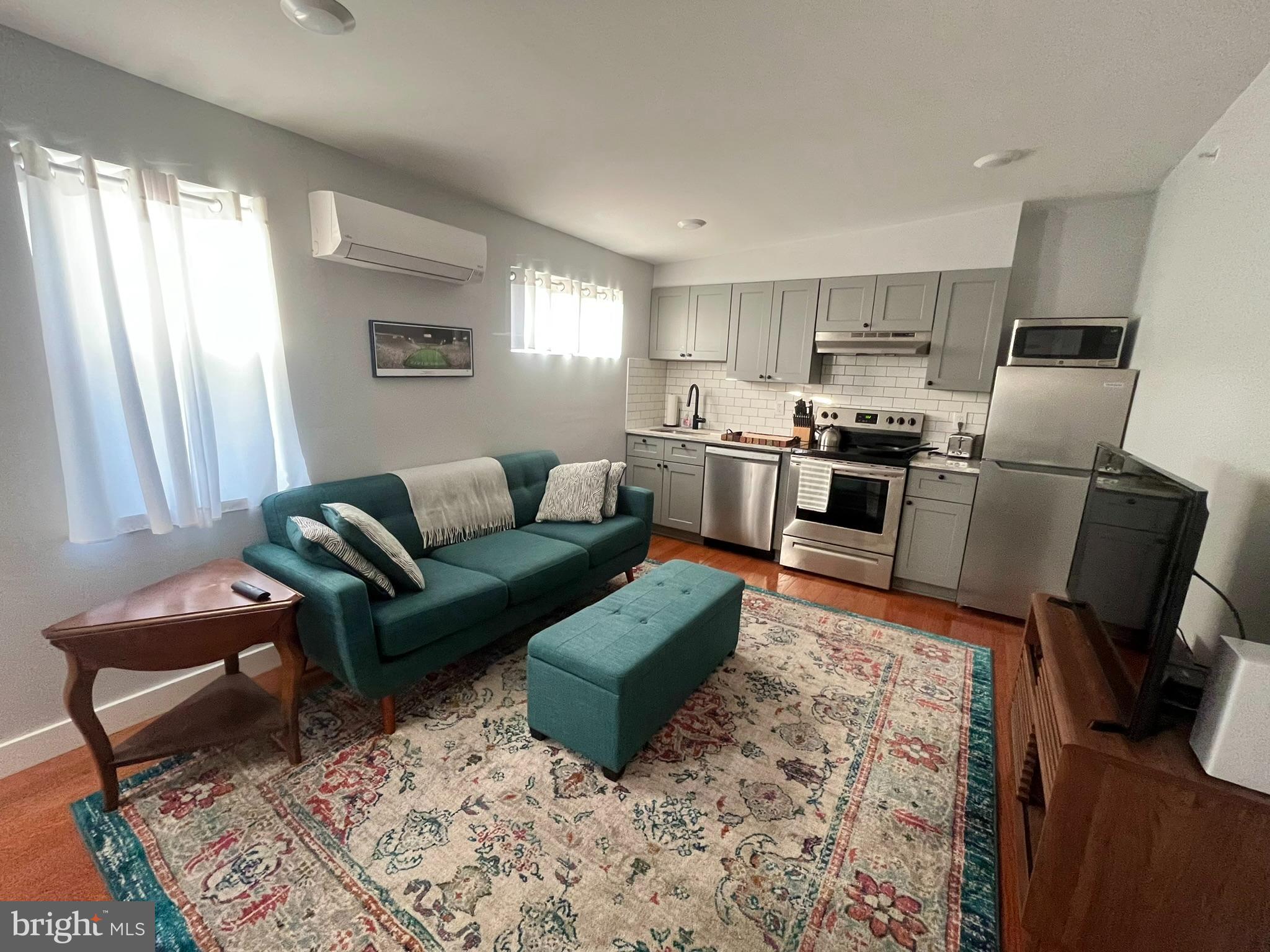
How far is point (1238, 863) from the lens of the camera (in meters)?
1.06

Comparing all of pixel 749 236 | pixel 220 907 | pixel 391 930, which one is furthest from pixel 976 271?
pixel 220 907

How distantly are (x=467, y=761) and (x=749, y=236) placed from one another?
381 cm

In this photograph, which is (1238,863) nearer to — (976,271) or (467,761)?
(467,761)

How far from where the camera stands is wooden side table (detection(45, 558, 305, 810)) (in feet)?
5.11

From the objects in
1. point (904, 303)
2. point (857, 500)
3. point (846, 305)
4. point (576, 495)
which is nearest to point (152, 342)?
point (576, 495)

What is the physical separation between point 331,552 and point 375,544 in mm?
167

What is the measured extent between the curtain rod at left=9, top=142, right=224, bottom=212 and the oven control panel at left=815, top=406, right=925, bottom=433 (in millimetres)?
3914

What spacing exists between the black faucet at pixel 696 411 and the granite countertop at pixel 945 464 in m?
1.93

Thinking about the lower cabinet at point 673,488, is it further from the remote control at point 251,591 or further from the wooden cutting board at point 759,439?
the remote control at point 251,591

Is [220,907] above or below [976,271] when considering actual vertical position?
below

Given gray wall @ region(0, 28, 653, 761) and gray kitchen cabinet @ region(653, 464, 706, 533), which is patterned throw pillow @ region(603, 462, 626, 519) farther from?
gray kitchen cabinet @ region(653, 464, 706, 533)

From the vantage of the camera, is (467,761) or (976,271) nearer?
(467,761)

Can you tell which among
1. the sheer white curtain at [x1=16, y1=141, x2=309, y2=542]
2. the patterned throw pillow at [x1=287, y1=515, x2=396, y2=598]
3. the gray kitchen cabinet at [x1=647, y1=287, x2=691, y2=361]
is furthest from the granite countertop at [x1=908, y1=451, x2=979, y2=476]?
the sheer white curtain at [x1=16, y1=141, x2=309, y2=542]

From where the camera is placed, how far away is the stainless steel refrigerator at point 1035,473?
291 centimetres
